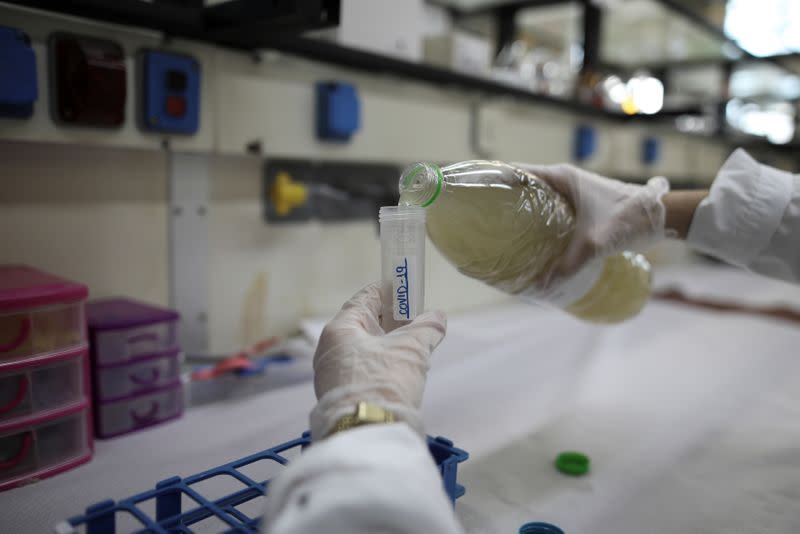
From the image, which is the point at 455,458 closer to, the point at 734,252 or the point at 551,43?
the point at 734,252

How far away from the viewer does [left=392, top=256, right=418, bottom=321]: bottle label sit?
1.93 feet

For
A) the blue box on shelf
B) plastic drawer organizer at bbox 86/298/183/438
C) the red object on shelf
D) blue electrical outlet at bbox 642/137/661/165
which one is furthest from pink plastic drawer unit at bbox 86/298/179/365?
blue electrical outlet at bbox 642/137/661/165

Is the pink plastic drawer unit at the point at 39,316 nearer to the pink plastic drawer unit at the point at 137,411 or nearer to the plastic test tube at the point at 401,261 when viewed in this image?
the pink plastic drawer unit at the point at 137,411

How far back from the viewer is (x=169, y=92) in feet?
3.19

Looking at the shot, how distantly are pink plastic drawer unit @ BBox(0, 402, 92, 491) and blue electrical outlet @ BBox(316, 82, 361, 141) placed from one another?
2.46ft

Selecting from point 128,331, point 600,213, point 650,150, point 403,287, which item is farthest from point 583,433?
point 650,150

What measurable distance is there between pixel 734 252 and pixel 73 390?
38.5 inches

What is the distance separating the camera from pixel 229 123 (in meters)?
1.09

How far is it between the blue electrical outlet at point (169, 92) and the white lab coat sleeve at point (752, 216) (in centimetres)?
88

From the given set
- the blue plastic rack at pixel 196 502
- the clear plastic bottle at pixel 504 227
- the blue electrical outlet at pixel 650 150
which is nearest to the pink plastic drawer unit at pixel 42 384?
the blue plastic rack at pixel 196 502

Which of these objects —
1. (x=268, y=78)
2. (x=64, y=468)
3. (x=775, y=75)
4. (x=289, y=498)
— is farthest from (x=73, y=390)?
(x=775, y=75)

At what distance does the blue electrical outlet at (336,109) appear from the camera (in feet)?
4.00

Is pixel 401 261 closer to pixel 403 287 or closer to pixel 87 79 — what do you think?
pixel 403 287

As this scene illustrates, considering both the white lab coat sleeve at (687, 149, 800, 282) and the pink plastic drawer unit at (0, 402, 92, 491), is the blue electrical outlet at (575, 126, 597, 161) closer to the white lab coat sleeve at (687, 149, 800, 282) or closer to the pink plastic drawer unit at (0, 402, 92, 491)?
the white lab coat sleeve at (687, 149, 800, 282)
